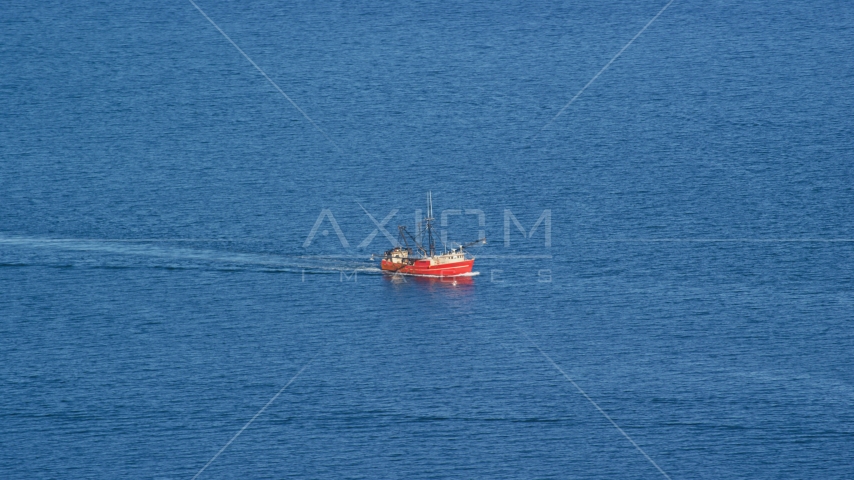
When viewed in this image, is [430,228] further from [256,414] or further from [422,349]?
[256,414]

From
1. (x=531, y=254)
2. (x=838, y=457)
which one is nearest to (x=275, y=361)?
(x=531, y=254)

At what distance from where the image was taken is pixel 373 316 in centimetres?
16588

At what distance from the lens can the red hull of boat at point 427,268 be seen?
17475cm

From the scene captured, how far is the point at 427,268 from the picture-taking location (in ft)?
574

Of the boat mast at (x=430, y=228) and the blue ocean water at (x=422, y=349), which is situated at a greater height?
the boat mast at (x=430, y=228)

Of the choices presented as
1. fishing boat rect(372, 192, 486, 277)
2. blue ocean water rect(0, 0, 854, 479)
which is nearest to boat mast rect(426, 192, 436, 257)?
fishing boat rect(372, 192, 486, 277)

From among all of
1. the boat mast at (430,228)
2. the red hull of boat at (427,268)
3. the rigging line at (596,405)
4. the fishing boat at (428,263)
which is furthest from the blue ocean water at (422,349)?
the boat mast at (430,228)

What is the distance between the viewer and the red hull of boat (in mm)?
174750

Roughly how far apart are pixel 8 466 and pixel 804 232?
360 ft

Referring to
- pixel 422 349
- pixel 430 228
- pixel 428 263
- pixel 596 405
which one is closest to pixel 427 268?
pixel 428 263

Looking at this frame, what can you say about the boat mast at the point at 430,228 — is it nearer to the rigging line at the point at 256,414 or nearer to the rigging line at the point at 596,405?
the rigging line at the point at 596,405

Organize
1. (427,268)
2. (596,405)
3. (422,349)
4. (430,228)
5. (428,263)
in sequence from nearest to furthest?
(596,405) < (422,349) < (428,263) < (427,268) < (430,228)

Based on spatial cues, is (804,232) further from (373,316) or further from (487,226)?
(373,316)

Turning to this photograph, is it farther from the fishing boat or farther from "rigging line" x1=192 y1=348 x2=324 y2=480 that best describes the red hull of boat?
"rigging line" x1=192 y1=348 x2=324 y2=480
